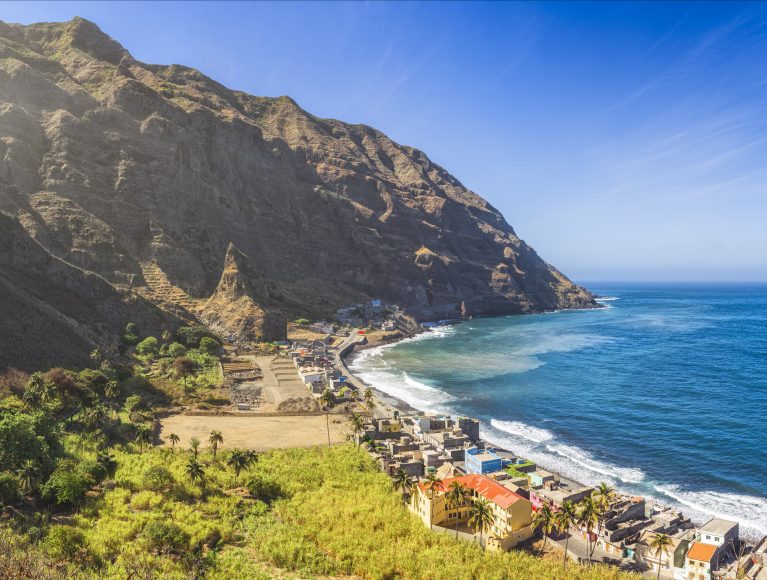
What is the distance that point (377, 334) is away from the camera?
14838cm

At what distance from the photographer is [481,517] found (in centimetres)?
3600

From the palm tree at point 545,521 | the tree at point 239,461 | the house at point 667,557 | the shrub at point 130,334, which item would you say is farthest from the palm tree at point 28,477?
the shrub at point 130,334

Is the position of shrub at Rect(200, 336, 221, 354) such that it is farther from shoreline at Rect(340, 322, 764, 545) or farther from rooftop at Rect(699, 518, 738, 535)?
rooftop at Rect(699, 518, 738, 535)

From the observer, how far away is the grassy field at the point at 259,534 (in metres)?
29.6

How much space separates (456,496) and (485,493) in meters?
3.63

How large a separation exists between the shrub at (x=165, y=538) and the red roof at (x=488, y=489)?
18.7 m

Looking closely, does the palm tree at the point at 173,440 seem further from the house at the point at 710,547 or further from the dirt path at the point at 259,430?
the house at the point at 710,547

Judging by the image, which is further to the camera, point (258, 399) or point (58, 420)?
point (258, 399)

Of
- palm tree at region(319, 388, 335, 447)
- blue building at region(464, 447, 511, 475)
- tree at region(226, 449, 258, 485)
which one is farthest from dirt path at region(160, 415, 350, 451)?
blue building at region(464, 447, 511, 475)

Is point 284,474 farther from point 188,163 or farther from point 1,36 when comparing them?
point 1,36

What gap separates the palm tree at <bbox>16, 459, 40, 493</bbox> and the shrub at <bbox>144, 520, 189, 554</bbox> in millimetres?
9571

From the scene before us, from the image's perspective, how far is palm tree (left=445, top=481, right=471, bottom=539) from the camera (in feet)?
125

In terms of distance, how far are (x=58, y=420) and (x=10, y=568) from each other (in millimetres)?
37916

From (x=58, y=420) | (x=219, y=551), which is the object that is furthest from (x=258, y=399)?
(x=219, y=551)
